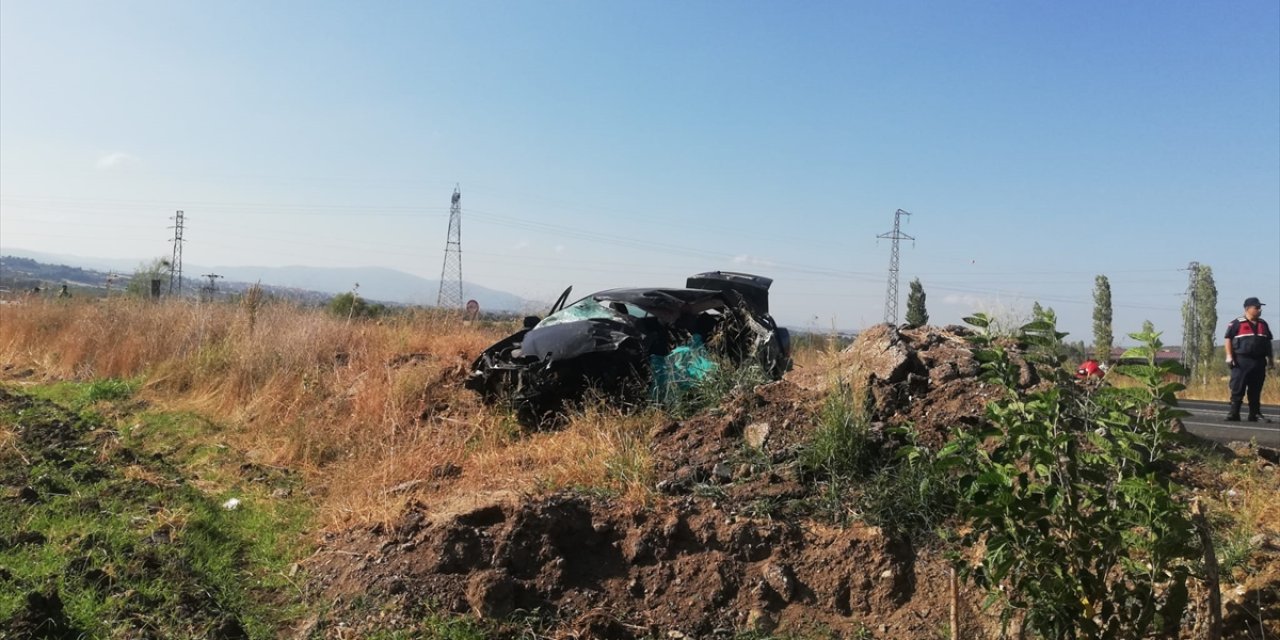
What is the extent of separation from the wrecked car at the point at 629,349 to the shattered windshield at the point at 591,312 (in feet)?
0.03

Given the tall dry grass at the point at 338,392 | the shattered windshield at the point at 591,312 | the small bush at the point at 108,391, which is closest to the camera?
the tall dry grass at the point at 338,392

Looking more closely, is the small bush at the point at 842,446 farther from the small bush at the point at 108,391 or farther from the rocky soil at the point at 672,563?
the small bush at the point at 108,391

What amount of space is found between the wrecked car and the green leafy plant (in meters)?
3.88

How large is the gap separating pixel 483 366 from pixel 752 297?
3.18 metres

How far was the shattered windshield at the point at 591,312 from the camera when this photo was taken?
300 inches

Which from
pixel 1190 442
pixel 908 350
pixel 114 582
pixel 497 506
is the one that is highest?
pixel 908 350

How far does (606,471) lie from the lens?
4.92 m

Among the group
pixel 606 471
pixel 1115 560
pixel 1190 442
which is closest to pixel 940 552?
pixel 1115 560

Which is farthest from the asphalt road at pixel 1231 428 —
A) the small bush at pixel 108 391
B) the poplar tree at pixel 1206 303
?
the poplar tree at pixel 1206 303

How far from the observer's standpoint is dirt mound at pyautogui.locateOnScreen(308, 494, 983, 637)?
3.53 metres

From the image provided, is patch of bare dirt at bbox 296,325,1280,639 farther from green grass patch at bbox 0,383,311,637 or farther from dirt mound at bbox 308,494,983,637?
green grass patch at bbox 0,383,311,637

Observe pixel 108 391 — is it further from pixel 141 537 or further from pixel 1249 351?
pixel 1249 351

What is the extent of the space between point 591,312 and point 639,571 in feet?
13.9

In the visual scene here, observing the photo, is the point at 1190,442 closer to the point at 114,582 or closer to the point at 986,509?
the point at 986,509
